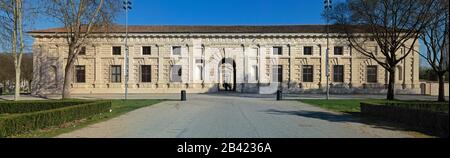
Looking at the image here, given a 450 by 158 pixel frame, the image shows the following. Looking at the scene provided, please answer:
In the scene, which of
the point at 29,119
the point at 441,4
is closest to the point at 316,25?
the point at 441,4

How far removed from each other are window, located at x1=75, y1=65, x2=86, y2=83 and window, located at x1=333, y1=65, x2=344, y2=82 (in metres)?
36.6

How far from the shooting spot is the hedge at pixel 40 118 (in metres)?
10.2

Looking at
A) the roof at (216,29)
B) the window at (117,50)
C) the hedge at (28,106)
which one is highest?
the roof at (216,29)

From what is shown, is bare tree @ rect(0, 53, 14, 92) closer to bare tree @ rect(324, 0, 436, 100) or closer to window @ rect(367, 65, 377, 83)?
bare tree @ rect(324, 0, 436, 100)

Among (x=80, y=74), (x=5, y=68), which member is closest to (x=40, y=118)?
(x=80, y=74)

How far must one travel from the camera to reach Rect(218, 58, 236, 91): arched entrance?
50.4 m

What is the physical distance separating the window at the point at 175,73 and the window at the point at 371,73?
2741cm

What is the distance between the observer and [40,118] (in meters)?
Result: 12.0

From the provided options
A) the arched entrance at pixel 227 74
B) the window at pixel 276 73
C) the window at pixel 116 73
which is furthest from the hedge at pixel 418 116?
the window at pixel 116 73

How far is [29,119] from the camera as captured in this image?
1134 cm

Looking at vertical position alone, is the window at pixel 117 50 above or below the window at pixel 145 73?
above

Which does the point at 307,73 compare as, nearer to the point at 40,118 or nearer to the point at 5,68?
the point at 40,118

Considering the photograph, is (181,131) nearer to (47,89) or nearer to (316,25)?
(47,89)

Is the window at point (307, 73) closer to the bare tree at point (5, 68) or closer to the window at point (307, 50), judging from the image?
the window at point (307, 50)
